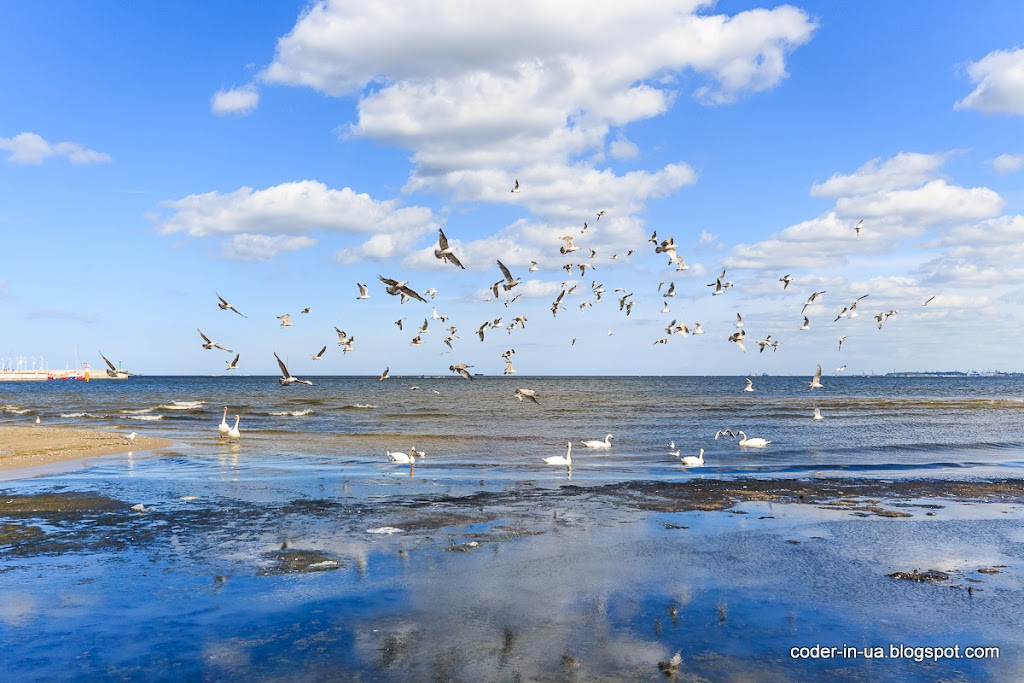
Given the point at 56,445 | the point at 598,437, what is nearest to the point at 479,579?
the point at 56,445

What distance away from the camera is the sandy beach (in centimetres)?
2602

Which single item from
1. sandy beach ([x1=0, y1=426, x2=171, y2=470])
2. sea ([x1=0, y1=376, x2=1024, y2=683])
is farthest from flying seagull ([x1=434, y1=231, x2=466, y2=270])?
sandy beach ([x1=0, y1=426, x2=171, y2=470])

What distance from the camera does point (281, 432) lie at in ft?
141

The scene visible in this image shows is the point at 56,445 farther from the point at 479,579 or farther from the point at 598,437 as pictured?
the point at 479,579

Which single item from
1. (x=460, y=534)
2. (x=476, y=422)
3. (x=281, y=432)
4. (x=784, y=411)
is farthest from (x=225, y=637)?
(x=784, y=411)

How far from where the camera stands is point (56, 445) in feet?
99.9

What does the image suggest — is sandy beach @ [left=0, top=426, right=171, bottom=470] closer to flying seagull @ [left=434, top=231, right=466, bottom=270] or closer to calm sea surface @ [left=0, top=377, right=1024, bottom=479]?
calm sea surface @ [left=0, top=377, right=1024, bottom=479]

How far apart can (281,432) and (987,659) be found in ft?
128

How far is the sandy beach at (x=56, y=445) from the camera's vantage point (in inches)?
1024

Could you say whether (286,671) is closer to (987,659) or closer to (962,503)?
(987,659)

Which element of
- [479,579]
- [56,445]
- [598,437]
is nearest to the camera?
[479,579]

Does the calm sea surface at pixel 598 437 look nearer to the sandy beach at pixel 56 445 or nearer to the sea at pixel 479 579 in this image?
the sandy beach at pixel 56 445

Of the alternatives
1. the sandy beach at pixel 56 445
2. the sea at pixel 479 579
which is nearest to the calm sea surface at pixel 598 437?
the sandy beach at pixel 56 445

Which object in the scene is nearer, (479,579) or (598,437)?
(479,579)
